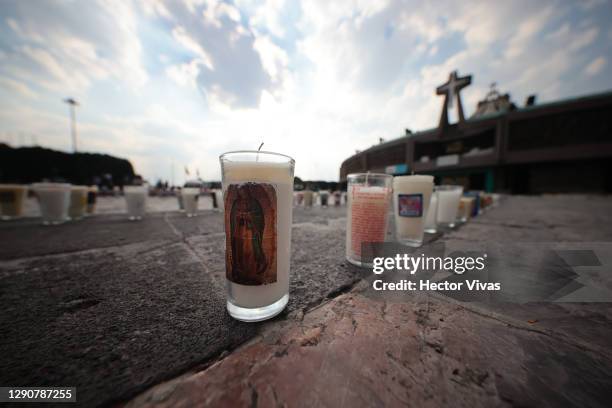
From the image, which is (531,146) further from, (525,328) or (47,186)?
(47,186)

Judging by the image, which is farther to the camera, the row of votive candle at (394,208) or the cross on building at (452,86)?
the cross on building at (452,86)

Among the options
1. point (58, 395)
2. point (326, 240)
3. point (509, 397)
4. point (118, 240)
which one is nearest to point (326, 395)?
point (509, 397)

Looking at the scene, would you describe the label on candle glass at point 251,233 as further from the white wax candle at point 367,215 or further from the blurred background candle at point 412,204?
the blurred background candle at point 412,204

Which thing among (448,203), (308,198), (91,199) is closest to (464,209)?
(448,203)

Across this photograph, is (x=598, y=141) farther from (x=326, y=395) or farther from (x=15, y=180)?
(x=15, y=180)

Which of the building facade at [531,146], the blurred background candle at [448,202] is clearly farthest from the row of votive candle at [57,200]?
the building facade at [531,146]

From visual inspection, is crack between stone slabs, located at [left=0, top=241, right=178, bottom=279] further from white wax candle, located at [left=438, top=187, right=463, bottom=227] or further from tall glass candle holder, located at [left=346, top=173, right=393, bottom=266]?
white wax candle, located at [left=438, top=187, right=463, bottom=227]
